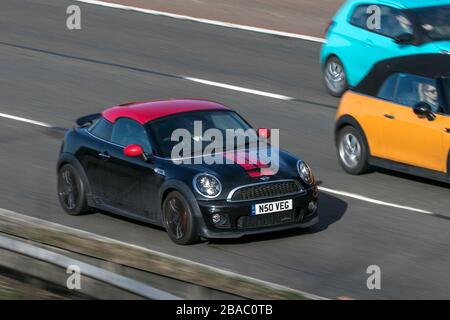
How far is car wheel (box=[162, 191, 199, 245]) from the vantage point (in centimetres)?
1151

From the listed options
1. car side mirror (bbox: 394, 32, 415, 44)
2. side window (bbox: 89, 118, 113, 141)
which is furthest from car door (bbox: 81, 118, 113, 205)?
car side mirror (bbox: 394, 32, 415, 44)

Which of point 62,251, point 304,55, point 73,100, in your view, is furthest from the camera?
point 304,55

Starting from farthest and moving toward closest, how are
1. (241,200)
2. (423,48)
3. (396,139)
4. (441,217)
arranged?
(423,48), (396,139), (441,217), (241,200)

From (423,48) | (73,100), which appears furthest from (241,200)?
(73,100)

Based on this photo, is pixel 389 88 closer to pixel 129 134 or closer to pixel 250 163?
pixel 250 163

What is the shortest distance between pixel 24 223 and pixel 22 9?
1587 cm

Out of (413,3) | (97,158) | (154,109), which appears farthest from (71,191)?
(413,3)

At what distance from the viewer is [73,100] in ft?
62.3

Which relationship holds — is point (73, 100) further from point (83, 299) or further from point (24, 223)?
point (83, 299)

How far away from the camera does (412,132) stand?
13695 mm

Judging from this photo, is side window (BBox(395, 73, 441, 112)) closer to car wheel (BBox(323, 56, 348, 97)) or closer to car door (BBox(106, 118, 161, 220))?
car door (BBox(106, 118, 161, 220))

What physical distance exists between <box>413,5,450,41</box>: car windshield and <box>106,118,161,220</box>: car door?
6404 mm

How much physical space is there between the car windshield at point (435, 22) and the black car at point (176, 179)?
18.1 ft

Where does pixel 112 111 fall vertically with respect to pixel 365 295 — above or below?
above
